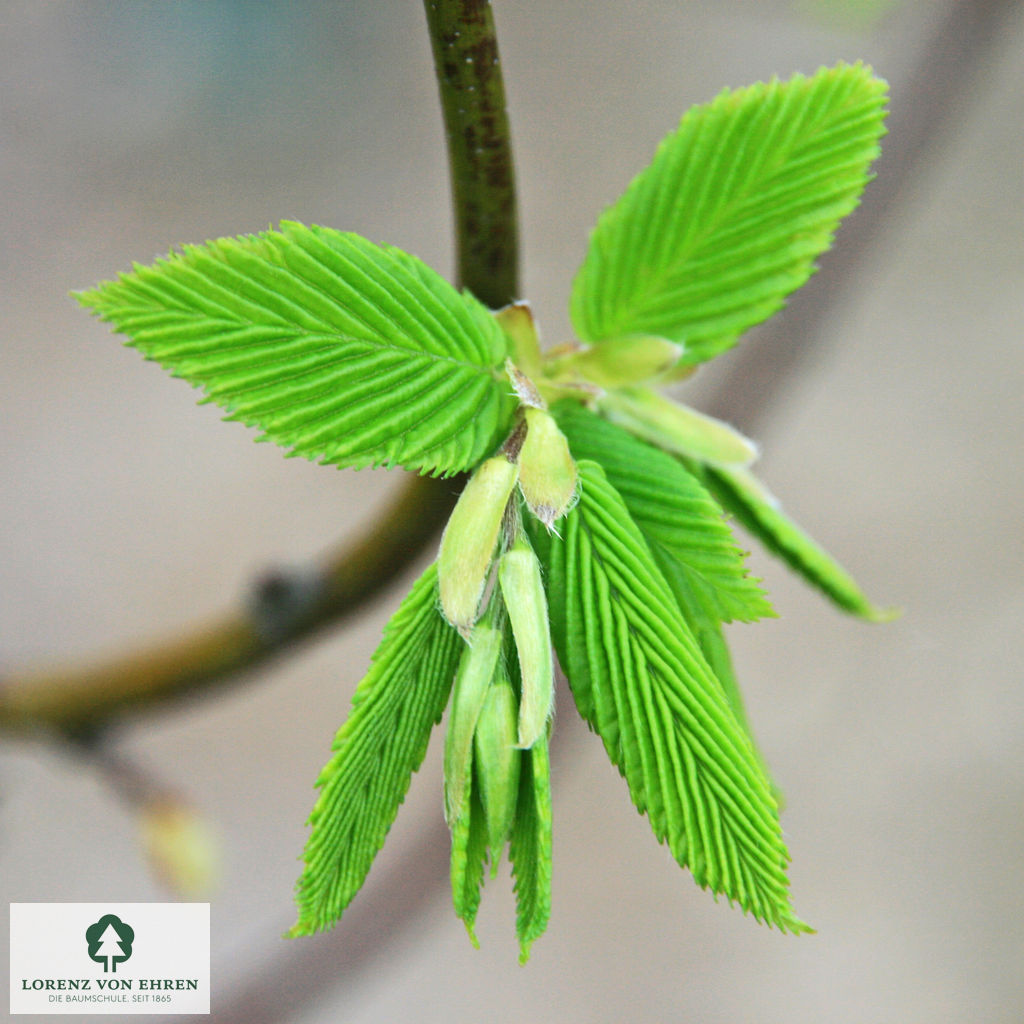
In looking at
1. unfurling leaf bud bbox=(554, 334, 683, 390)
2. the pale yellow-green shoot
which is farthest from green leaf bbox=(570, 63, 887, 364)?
the pale yellow-green shoot

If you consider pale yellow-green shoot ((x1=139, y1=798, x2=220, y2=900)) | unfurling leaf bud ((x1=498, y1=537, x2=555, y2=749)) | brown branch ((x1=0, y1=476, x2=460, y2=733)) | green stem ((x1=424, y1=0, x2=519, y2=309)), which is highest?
green stem ((x1=424, y1=0, x2=519, y2=309))

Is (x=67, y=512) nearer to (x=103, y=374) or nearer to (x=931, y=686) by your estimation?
(x=103, y=374)

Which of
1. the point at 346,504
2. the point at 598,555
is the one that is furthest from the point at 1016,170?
the point at 598,555

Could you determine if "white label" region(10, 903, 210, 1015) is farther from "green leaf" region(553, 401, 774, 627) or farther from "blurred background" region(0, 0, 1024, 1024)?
"blurred background" region(0, 0, 1024, 1024)

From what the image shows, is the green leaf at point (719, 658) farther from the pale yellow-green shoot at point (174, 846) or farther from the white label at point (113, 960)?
the pale yellow-green shoot at point (174, 846)

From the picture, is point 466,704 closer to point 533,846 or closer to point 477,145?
point 533,846

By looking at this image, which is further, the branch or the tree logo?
the tree logo

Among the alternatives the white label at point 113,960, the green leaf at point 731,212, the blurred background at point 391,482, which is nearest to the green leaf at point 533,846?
the green leaf at point 731,212
